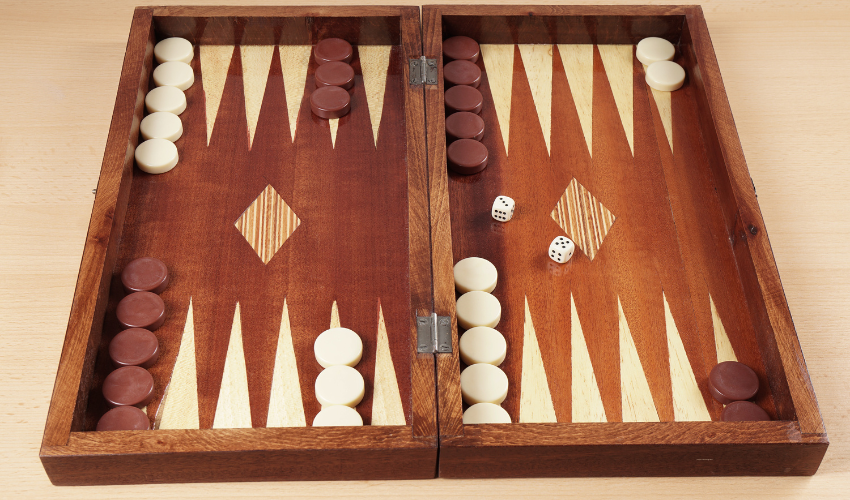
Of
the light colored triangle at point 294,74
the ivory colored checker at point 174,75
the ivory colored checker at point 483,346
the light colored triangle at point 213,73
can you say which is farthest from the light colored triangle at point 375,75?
the ivory colored checker at point 483,346

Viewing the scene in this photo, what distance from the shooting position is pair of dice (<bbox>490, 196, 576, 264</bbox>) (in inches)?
84.0

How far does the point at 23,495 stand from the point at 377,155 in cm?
120

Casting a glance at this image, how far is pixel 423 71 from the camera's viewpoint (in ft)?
7.82

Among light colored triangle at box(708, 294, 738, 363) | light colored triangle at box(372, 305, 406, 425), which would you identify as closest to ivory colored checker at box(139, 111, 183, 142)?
light colored triangle at box(372, 305, 406, 425)

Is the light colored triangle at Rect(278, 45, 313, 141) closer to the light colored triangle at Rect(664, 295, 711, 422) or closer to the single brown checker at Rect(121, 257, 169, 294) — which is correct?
the single brown checker at Rect(121, 257, 169, 294)

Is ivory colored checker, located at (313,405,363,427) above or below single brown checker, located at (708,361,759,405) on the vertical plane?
below

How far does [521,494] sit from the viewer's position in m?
1.79

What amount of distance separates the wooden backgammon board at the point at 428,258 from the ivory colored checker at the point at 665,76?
1.7 inches

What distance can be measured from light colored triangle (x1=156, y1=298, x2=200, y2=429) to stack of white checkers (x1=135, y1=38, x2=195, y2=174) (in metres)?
0.55

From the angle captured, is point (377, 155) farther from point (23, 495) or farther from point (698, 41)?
point (23, 495)

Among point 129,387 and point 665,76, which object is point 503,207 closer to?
point 665,76

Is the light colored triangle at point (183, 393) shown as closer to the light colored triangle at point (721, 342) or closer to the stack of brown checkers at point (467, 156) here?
the stack of brown checkers at point (467, 156)

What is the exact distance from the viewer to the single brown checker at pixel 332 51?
2596 mm

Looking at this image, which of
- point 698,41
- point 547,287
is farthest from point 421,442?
point 698,41
